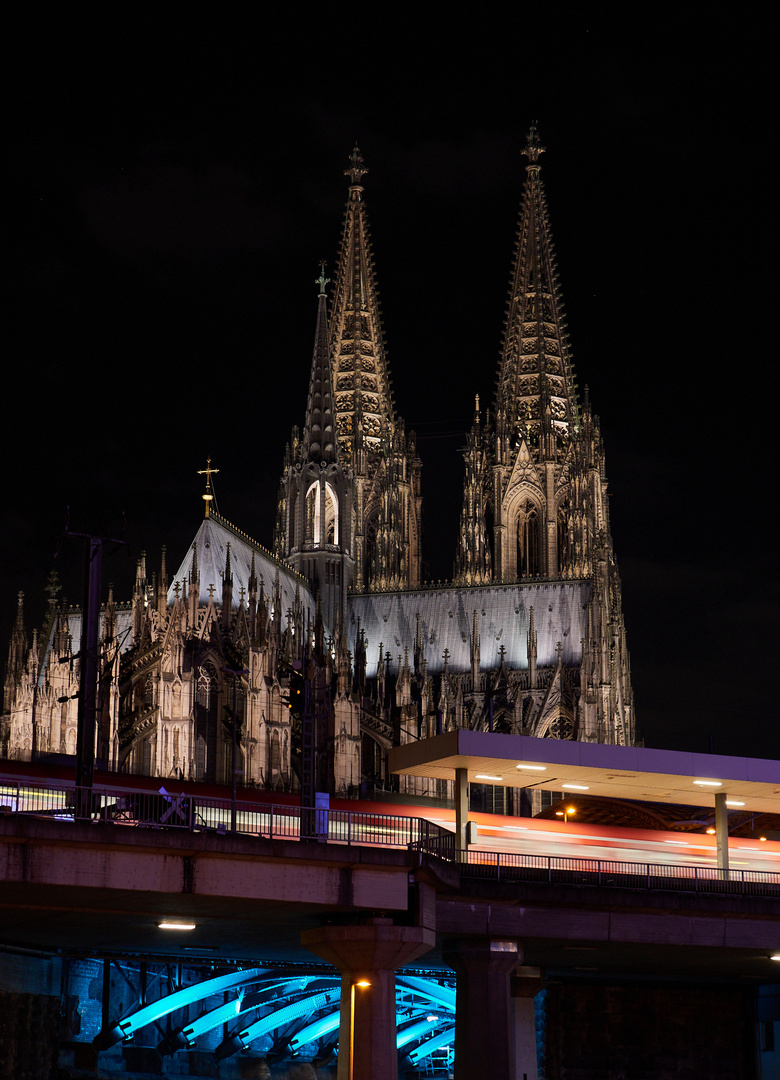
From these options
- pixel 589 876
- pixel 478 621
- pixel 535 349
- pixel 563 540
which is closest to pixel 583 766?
pixel 589 876

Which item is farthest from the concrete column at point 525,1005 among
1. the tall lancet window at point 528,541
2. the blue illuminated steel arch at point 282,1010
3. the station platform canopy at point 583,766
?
the tall lancet window at point 528,541

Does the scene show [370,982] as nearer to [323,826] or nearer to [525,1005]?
[323,826]

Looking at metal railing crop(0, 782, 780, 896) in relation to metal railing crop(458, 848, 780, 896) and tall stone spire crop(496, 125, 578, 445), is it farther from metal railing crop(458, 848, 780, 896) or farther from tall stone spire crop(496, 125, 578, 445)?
tall stone spire crop(496, 125, 578, 445)

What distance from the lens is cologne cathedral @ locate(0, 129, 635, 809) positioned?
6241 centimetres

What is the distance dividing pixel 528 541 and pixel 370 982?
55.7 metres

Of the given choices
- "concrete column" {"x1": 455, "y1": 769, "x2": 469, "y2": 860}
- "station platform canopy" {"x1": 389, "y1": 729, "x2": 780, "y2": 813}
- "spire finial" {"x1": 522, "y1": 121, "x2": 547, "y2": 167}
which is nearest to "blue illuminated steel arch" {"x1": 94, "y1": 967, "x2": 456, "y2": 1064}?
"concrete column" {"x1": 455, "y1": 769, "x2": 469, "y2": 860}

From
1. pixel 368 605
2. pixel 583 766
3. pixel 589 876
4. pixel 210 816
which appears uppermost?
pixel 368 605

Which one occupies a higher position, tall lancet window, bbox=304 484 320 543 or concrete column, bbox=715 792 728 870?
tall lancet window, bbox=304 484 320 543

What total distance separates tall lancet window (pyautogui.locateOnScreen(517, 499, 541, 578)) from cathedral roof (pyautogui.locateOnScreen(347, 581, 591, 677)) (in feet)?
9.55

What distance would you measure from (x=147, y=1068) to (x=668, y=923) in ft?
63.9

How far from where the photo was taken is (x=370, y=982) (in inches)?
1249

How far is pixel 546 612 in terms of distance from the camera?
267 ft

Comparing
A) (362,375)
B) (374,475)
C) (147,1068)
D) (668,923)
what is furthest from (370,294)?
(668,923)

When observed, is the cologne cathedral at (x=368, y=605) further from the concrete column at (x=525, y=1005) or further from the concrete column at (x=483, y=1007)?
the concrete column at (x=483, y=1007)
